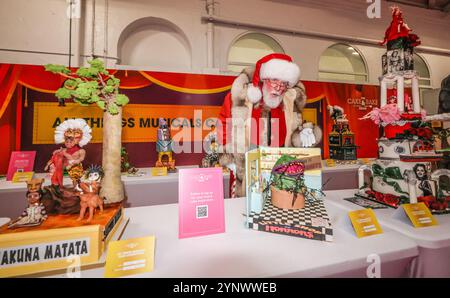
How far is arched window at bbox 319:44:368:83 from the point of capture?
138 inches

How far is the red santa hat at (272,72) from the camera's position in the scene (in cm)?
139

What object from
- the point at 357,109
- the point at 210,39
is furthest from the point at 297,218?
the point at 210,39

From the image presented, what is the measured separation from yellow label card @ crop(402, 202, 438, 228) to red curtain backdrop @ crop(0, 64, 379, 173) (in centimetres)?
168

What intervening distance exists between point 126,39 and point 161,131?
1.69 meters

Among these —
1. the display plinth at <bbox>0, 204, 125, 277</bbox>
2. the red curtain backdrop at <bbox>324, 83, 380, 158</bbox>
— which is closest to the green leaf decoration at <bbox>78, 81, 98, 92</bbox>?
the display plinth at <bbox>0, 204, 125, 277</bbox>

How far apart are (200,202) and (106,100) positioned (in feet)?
2.24

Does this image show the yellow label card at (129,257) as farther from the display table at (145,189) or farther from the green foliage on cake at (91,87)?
the display table at (145,189)

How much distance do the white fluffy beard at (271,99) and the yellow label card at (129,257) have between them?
4.03ft

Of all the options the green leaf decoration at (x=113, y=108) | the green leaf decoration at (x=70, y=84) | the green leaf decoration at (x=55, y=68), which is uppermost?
the green leaf decoration at (x=55, y=68)

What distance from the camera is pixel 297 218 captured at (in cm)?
72

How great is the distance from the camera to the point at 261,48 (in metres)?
3.21

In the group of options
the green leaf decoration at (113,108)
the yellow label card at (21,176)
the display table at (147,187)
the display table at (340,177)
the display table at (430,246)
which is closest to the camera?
the display table at (430,246)

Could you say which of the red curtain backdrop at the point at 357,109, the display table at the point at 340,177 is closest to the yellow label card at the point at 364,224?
the display table at the point at 340,177
